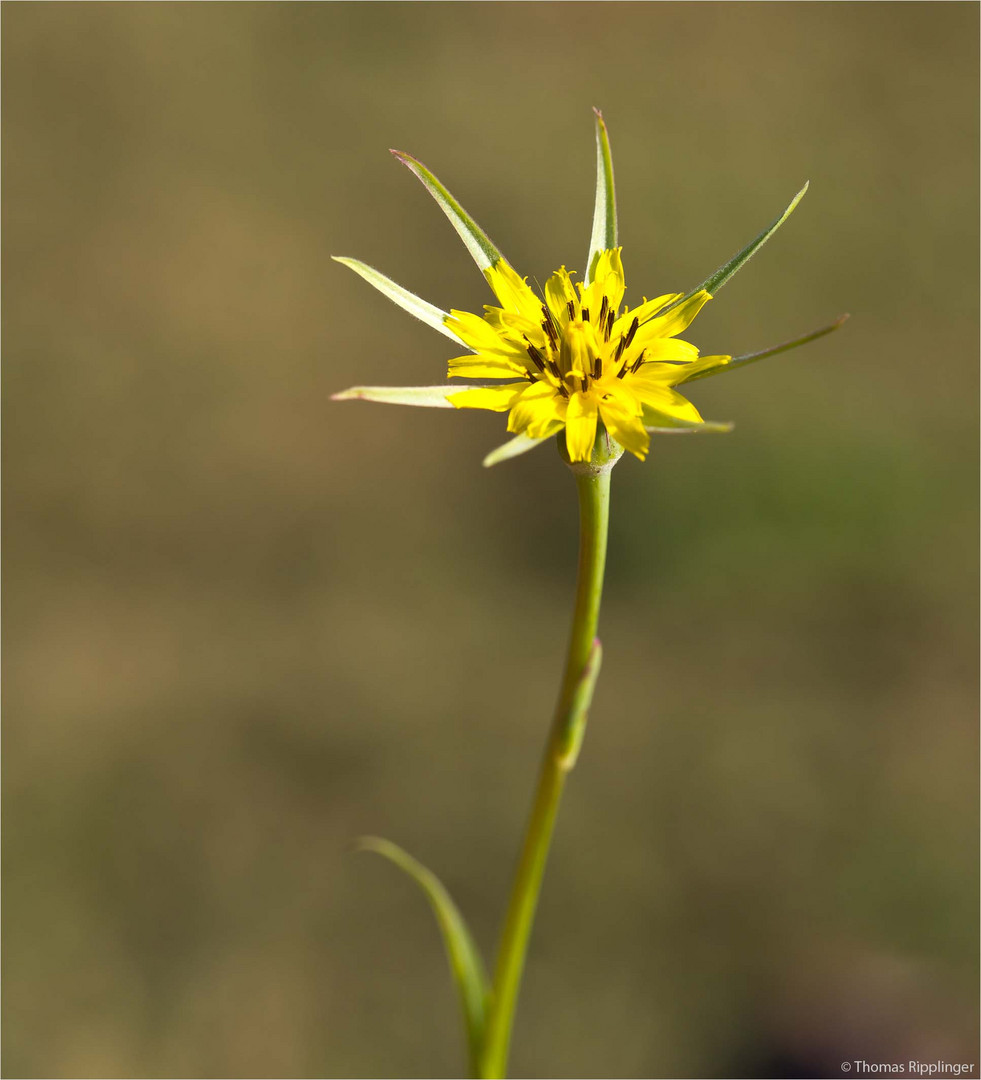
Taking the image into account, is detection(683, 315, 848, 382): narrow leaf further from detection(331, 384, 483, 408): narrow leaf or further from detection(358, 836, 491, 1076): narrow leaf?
detection(358, 836, 491, 1076): narrow leaf

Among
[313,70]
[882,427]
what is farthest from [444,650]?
[313,70]

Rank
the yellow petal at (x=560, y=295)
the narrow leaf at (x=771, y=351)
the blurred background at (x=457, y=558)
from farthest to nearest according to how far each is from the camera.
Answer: the blurred background at (x=457, y=558) < the yellow petal at (x=560, y=295) < the narrow leaf at (x=771, y=351)

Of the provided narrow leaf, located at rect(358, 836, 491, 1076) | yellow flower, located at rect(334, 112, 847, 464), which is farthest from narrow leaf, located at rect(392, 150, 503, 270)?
narrow leaf, located at rect(358, 836, 491, 1076)

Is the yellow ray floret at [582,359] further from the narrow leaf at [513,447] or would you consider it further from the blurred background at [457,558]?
the blurred background at [457,558]

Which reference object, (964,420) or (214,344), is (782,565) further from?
(214,344)

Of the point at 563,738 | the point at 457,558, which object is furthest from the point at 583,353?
the point at 457,558

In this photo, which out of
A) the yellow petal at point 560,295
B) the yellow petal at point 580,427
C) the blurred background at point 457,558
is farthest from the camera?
the blurred background at point 457,558

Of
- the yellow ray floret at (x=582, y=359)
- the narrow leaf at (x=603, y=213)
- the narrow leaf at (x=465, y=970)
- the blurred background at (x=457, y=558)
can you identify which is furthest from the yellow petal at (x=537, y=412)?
the blurred background at (x=457, y=558)

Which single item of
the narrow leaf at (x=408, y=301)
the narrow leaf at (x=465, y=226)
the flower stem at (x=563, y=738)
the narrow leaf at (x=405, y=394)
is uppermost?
the narrow leaf at (x=465, y=226)
